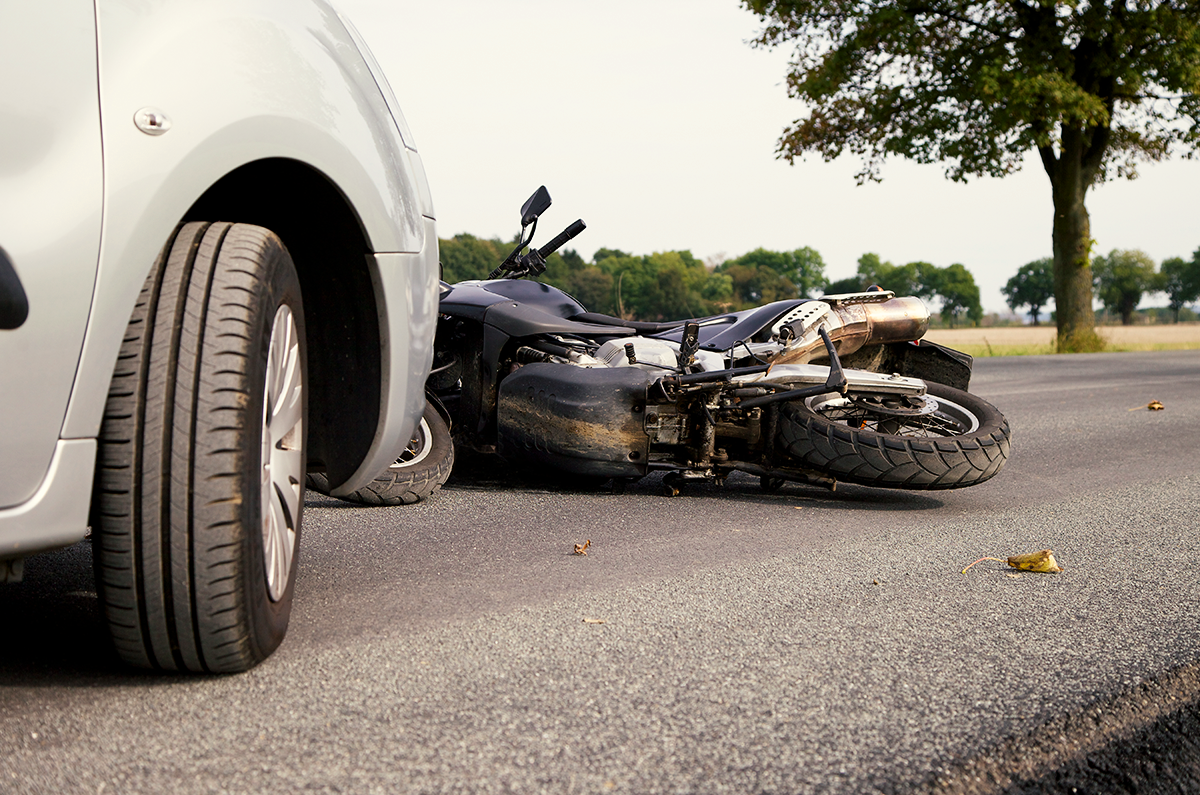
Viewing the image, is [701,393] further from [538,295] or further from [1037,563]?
[1037,563]

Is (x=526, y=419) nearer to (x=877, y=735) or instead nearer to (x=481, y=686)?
(x=481, y=686)

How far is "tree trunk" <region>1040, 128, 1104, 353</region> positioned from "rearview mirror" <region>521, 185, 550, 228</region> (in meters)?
18.5

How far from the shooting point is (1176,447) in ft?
21.0

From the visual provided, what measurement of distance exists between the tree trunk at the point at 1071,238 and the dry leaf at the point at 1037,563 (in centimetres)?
1903

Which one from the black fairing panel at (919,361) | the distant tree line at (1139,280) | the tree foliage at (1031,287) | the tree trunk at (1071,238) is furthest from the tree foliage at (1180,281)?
the black fairing panel at (919,361)

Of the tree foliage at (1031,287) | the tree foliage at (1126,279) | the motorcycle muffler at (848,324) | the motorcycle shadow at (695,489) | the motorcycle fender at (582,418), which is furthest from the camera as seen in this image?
the tree foliage at (1031,287)

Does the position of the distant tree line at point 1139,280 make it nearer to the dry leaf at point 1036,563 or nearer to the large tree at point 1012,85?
the large tree at point 1012,85

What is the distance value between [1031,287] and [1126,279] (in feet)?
69.0

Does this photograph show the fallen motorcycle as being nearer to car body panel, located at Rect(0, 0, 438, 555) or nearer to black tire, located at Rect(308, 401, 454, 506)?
black tire, located at Rect(308, 401, 454, 506)

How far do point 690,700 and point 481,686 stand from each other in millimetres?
424

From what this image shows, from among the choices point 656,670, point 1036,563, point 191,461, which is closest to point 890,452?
point 1036,563

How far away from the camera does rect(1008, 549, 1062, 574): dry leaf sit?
3.25 meters

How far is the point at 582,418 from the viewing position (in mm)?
4418

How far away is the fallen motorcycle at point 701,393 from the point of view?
14.0 ft
